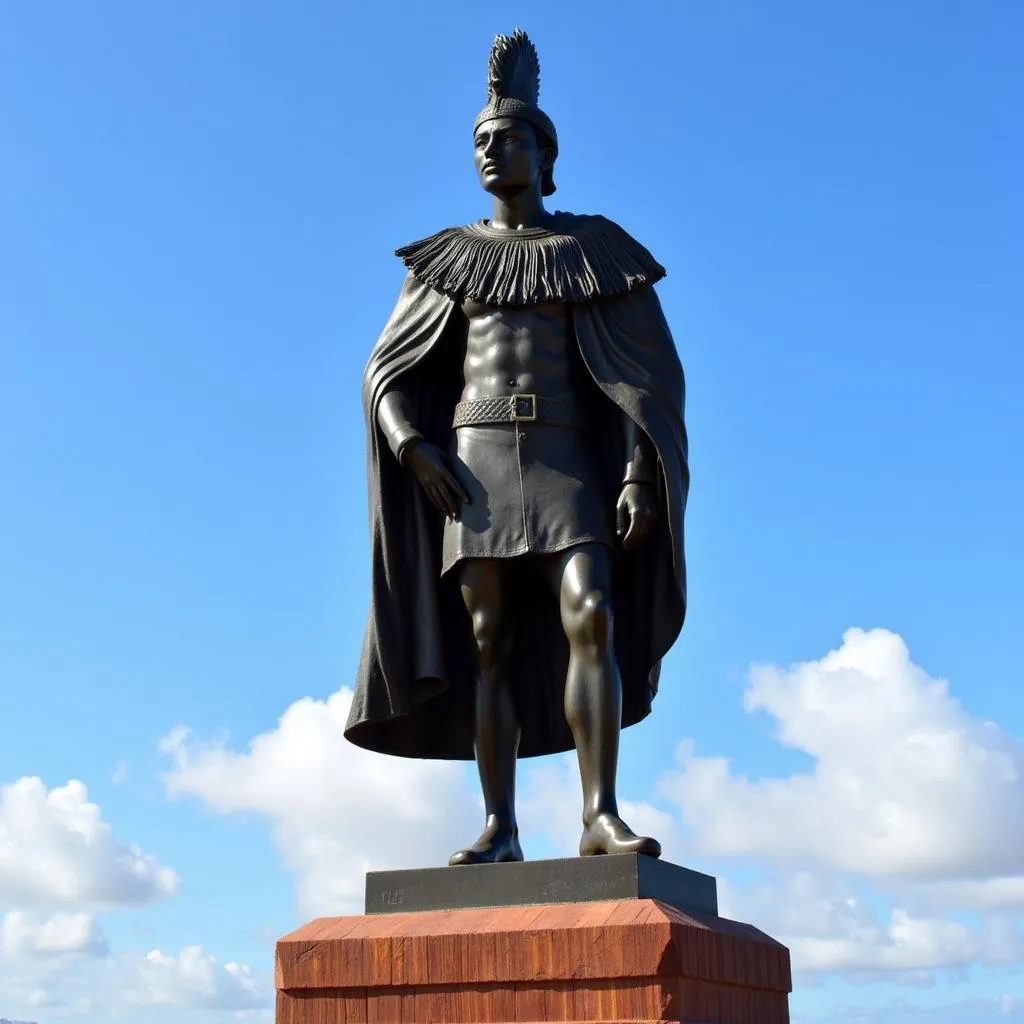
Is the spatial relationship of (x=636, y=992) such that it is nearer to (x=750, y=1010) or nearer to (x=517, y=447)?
(x=750, y=1010)

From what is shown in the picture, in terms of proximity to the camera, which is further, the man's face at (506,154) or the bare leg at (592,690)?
the man's face at (506,154)

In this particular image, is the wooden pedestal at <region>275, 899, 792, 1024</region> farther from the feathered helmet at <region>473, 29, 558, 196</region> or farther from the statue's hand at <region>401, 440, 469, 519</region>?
the feathered helmet at <region>473, 29, 558, 196</region>

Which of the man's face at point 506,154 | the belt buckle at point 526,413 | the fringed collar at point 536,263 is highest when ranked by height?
the man's face at point 506,154

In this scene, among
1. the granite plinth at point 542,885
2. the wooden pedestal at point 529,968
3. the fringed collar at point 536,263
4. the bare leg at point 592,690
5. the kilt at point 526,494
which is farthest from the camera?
Result: the fringed collar at point 536,263

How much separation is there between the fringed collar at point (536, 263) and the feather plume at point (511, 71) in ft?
2.06

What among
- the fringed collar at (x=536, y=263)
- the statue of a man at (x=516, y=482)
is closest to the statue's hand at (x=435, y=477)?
the statue of a man at (x=516, y=482)

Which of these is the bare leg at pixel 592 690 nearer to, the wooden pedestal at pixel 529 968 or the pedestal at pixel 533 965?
the pedestal at pixel 533 965

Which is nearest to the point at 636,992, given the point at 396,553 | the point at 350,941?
the point at 350,941

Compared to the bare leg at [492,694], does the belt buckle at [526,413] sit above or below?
above

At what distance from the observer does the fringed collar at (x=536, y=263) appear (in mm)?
7254

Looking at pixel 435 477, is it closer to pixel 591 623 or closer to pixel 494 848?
pixel 591 623

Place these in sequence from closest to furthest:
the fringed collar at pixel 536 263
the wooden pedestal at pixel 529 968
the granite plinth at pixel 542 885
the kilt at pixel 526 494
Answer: the wooden pedestal at pixel 529 968
the granite plinth at pixel 542 885
the kilt at pixel 526 494
the fringed collar at pixel 536 263

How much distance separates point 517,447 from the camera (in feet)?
23.2

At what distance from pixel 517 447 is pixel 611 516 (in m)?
0.53
